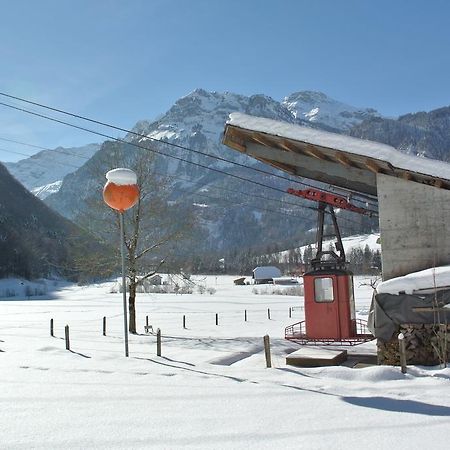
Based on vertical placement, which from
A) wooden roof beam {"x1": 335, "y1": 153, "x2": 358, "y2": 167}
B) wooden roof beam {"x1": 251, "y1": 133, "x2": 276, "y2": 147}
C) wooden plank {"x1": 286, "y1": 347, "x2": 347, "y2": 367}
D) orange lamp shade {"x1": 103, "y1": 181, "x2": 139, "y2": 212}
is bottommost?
wooden plank {"x1": 286, "y1": 347, "x2": 347, "y2": 367}

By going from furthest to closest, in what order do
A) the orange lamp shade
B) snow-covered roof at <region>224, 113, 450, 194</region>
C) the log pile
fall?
the orange lamp shade < snow-covered roof at <region>224, 113, 450, 194</region> < the log pile

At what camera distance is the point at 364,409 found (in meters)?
6.28

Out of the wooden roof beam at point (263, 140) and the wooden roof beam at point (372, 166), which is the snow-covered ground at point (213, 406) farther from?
the wooden roof beam at point (263, 140)

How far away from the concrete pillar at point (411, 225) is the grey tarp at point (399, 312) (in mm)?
722

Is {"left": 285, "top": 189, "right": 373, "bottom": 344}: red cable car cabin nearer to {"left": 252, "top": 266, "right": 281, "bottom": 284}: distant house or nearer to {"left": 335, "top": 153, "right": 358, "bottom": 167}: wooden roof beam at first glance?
{"left": 335, "top": 153, "right": 358, "bottom": 167}: wooden roof beam

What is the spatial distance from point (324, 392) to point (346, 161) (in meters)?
5.70

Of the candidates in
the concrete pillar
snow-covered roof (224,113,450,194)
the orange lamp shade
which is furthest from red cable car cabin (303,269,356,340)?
the orange lamp shade

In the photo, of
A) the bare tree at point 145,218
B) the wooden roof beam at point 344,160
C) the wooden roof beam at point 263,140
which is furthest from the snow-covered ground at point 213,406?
the bare tree at point 145,218

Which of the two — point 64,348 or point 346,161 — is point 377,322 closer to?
point 346,161

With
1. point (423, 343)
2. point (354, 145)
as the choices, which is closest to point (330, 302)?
point (423, 343)

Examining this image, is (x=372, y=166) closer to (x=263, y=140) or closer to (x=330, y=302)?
(x=263, y=140)

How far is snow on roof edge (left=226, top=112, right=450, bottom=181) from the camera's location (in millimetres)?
10172

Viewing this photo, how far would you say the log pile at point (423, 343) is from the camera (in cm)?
932

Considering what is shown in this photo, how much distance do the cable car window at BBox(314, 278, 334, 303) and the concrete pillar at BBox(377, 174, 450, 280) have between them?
419 centimetres
